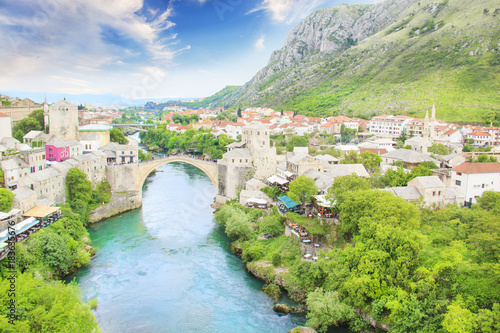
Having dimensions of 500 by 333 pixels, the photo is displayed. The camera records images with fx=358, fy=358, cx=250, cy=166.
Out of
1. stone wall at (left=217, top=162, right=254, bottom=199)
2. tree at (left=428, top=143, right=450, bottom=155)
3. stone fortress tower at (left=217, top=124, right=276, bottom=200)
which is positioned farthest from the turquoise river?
tree at (left=428, top=143, right=450, bottom=155)

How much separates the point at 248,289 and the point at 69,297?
8.93 m

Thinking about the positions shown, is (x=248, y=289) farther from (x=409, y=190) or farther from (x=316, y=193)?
(x=409, y=190)

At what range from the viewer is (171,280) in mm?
20891

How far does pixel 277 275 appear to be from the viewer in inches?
785

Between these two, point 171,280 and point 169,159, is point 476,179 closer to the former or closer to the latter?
point 171,280

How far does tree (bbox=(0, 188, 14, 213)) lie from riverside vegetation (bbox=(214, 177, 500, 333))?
Result: 48.6 feet

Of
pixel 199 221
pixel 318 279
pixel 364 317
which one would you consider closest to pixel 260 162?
pixel 199 221

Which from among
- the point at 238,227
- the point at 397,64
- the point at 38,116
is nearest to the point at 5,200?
the point at 238,227

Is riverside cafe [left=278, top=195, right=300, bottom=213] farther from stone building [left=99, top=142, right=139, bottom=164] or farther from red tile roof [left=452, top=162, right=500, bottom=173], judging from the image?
stone building [left=99, top=142, right=139, bottom=164]

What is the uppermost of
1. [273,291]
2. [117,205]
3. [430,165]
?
[430,165]

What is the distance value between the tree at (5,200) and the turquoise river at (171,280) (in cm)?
557

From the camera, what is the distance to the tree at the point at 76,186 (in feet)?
95.3

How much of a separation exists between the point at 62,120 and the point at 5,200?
1687 cm

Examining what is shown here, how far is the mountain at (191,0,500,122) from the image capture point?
185 feet
